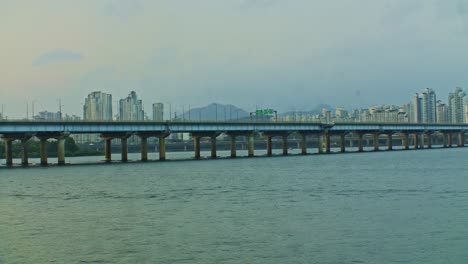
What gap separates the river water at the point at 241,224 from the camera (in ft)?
116

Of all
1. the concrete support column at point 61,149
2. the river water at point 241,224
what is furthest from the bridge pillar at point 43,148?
the river water at point 241,224

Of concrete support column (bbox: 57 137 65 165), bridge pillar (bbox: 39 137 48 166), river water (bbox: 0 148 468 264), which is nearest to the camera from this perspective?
river water (bbox: 0 148 468 264)

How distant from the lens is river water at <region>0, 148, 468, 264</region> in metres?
35.4

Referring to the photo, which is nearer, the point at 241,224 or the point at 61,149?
the point at 241,224

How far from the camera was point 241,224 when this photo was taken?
45562mm

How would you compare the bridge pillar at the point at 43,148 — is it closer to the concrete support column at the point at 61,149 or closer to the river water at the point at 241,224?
the concrete support column at the point at 61,149

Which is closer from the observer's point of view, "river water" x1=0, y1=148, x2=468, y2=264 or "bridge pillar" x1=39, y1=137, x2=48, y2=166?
"river water" x1=0, y1=148, x2=468, y2=264

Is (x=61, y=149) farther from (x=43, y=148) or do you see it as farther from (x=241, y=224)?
(x=241, y=224)

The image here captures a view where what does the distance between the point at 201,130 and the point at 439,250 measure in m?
141

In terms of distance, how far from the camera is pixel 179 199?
6412 centimetres

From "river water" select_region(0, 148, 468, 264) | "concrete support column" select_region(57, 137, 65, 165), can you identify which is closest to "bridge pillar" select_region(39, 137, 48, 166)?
"concrete support column" select_region(57, 137, 65, 165)

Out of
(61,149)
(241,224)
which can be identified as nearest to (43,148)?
(61,149)

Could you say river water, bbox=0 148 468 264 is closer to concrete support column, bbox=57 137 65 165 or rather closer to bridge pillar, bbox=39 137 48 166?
bridge pillar, bbox=39 137 48 166

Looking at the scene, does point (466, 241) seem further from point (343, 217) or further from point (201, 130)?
point (201, 130)
